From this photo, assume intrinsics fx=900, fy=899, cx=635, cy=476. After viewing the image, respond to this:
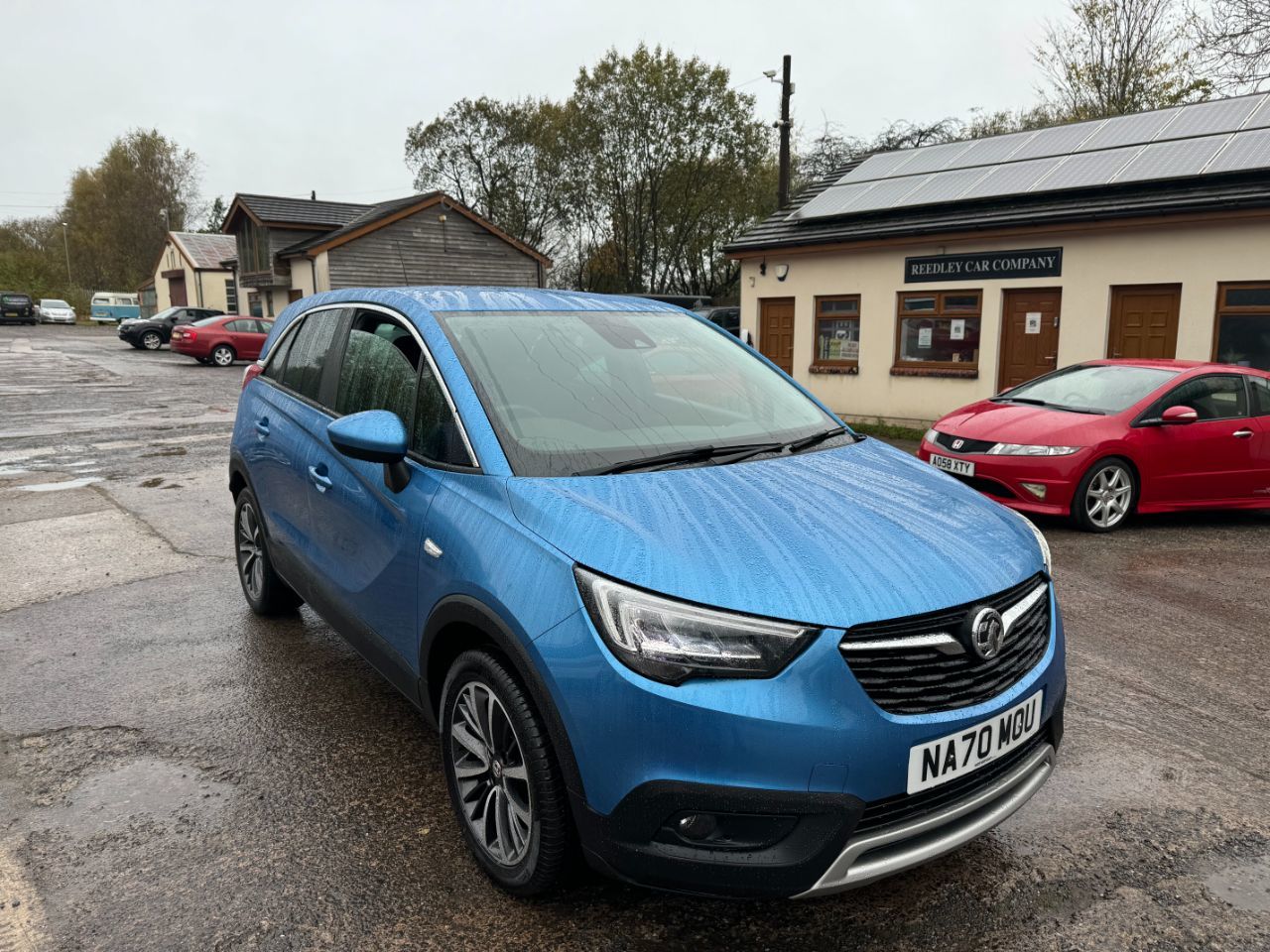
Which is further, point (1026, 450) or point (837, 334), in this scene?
point (837, 334)

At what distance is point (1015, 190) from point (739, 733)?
14454mm

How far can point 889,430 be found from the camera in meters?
14.7

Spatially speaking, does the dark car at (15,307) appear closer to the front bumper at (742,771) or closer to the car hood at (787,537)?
the car hood at (787,537)

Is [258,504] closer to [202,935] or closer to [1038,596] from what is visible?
[202,935]

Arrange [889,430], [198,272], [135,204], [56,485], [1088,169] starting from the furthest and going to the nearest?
1. [135,204]
2. [198,272]
3. [889,430]
4. [1088,169]
5. [56,485]

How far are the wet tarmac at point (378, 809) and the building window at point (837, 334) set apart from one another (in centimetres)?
1066

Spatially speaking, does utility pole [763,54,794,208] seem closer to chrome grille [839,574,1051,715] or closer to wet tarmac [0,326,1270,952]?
wet tarmac [0,326,1270,952]

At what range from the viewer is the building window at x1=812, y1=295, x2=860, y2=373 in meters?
16.1

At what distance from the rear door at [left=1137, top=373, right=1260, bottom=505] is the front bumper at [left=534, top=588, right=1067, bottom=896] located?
6.53 meters

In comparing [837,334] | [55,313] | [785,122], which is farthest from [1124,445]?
[55,313]

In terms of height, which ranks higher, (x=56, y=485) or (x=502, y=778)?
(x=502, y=778)

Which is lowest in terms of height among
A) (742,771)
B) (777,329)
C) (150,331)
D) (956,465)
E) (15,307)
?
(956,465)

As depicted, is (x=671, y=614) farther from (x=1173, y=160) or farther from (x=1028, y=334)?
(x=1173, y=160)

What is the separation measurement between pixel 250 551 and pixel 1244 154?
44.8 feet
